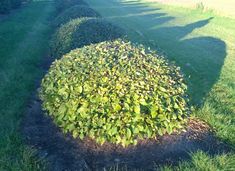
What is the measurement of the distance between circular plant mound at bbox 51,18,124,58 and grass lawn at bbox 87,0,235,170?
2823mm

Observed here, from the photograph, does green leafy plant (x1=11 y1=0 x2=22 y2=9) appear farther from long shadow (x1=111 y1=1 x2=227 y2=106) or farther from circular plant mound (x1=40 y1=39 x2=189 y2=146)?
circular plant mound (x1=40 y1=39 x2=189 y2=146)

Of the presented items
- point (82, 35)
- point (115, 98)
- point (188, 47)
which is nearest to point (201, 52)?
point (188, 47)

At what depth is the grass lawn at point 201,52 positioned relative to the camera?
6932 millimetres

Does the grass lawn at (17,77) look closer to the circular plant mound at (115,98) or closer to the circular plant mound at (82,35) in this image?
the circular plant mound at (115,98)

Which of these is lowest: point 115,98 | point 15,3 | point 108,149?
point 108,149

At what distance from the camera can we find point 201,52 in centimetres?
1616

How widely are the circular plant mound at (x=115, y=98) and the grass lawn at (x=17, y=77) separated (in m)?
0.76

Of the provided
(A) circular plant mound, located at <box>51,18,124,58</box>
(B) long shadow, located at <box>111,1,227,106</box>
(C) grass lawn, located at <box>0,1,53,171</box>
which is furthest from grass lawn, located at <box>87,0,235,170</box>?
(A) circular plant mound, located at <box>51,18,124,58</box>

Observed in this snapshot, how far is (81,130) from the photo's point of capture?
19.0ft

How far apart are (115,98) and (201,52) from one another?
36.5 ft

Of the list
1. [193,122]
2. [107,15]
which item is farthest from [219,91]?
[107,15]

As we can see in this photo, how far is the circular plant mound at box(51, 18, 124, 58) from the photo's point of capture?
34.0 feet

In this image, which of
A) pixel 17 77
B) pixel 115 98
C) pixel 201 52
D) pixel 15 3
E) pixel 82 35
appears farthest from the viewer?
pixel 15 3

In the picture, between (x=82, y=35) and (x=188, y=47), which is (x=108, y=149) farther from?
(x=188, y=47)
